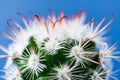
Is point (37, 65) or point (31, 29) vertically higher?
point (31, 29)

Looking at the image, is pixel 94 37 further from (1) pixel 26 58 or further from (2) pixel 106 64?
(1) pixel 26 58

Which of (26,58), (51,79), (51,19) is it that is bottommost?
(51,79)

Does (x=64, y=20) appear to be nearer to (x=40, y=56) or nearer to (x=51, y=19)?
(x=51, y=19)

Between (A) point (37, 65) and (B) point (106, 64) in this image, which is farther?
(B) point (106, 64)

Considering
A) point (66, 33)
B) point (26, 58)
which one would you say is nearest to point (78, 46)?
point (66, 33)

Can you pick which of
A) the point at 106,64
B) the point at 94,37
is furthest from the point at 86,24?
the point at 106,64

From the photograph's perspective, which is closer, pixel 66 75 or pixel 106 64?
pixel 66 75
